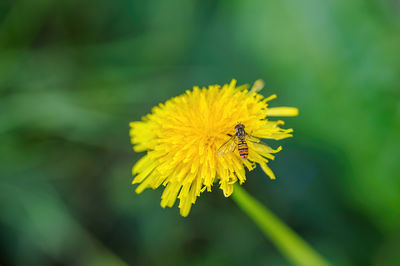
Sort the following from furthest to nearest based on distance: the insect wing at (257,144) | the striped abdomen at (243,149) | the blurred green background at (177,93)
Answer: the blurred green background at (177,93), the insect wing at (257,144), the striped abdomen at (243,149)

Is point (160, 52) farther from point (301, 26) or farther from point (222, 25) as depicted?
point (301, 26)

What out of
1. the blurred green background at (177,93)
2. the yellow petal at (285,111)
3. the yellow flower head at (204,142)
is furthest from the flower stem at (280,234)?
the blurred green background at (177,93)

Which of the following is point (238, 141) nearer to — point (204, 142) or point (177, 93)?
point (204, 142)

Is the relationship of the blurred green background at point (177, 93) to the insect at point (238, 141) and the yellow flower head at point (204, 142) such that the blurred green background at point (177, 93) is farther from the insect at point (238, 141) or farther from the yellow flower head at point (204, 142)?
the insect at point (238, 141)

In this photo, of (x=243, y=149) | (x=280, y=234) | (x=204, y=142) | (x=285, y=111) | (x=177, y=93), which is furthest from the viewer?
(x=177, y=93)

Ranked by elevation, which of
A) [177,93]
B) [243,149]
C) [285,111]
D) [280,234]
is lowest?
[280,234]

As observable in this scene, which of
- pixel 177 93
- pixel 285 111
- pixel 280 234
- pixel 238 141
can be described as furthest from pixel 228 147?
pixel 177 93

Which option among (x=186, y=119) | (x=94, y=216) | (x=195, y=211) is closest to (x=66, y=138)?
(x=94, y=216)
